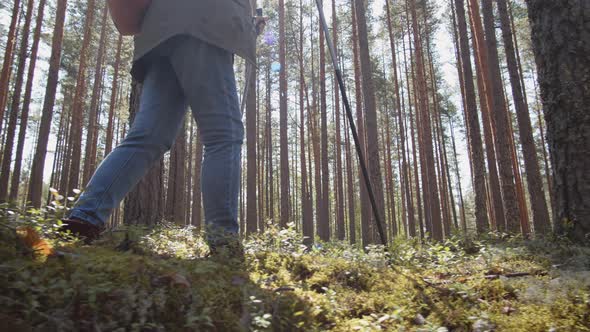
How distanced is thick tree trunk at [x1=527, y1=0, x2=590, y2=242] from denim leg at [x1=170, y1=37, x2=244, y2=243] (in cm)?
260

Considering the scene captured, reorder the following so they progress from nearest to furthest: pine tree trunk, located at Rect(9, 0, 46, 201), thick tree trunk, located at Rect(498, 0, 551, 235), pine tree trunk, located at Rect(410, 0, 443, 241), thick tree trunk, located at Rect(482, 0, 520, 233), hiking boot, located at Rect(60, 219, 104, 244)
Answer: hiking boot, located at Rect(60, 219, 104, 244) → thick tree trunk, located at Rect(482, 0, 520, 233) → thick tree trunk, located at Rect(498, 0, 551, 235) → pine tree trunk, located at Rect(9, 0, 46, 201) → pine tree trunk, located at Rect(410, 0, 443, 241)

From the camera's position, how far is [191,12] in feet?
7.11

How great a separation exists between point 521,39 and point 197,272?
2413 centimetres

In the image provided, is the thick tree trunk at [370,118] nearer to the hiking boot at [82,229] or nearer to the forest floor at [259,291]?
the forest floor at [259,291]

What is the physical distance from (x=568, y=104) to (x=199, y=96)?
2872mm

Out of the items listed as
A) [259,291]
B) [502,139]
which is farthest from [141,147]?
[502,139]

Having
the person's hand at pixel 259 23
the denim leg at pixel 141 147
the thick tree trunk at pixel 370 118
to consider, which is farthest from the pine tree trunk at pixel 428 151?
the denim leg at pixel 141 147

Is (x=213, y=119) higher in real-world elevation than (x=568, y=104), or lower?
lower

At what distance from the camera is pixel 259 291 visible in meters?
1.54

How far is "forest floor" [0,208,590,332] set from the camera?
43.3 inches

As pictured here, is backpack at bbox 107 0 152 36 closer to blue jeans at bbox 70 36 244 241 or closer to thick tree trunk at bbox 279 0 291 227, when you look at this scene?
blue jeans at bbox 70 36 244 241

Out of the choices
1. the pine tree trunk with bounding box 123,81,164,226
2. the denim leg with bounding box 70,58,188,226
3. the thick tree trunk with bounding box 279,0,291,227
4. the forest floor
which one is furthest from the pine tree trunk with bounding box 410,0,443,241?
the denim leg with bounding box 70,58,188,226

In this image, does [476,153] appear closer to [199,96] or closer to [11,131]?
[199,96]

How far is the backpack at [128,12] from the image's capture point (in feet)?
7.33
